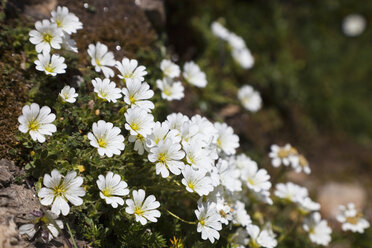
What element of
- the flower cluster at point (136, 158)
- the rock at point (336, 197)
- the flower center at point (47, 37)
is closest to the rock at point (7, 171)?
the flower cluster at point (136, 158)

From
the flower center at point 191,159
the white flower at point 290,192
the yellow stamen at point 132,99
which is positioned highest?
the white flower at point 290,192

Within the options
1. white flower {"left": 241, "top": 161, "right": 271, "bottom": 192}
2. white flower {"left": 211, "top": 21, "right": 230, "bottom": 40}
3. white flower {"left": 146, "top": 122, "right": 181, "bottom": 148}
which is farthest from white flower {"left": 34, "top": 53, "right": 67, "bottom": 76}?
white flower {"left": 211, "top": 21, "right": 230, "bottom": 40}

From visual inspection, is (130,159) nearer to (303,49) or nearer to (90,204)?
(90,204)

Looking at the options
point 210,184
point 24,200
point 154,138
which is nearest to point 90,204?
point 24,200

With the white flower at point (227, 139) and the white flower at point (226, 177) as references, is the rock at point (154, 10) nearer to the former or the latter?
the white flower at point (227, 139)

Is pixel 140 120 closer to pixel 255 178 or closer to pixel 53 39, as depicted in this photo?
pixel 53 39

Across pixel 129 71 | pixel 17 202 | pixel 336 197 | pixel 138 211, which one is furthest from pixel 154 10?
pixel 336 197

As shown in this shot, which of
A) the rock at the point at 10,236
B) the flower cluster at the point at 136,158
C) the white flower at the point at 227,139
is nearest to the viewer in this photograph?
the rock at the point at 10,236
